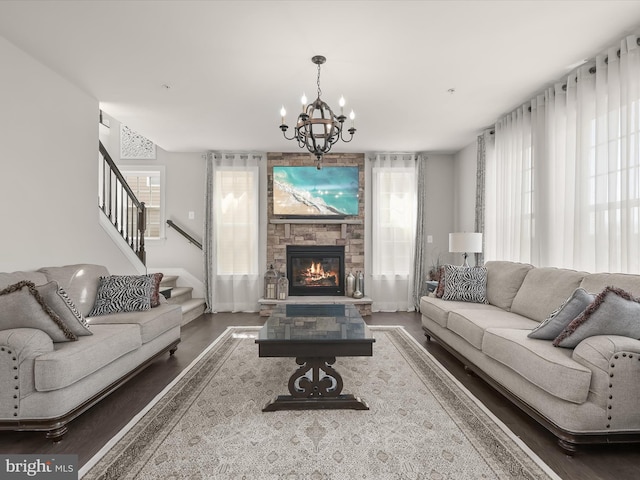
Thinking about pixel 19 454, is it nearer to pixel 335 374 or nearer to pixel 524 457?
pixel 335 374

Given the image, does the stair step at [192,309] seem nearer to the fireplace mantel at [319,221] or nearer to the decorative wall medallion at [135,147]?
the fireplace mantel at [319,221]

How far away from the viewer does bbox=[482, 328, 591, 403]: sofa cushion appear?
1.82 metres

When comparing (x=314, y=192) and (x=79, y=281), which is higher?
(x=314, y=192)

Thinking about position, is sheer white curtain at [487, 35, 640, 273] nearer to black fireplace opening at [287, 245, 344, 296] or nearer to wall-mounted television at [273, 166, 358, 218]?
wall-mounted television at [273, 166, 358, 218]

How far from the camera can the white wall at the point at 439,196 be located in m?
6.09

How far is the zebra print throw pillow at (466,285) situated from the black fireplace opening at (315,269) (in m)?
2.30

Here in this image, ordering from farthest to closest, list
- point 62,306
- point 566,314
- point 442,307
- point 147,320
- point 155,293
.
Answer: point 442,307, point 155,293, point 147,320, point 62,306, point 566,314

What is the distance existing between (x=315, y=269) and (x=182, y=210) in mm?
2535

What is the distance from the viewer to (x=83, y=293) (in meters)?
3.11

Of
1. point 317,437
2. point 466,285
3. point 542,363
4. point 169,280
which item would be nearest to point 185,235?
point 169,280

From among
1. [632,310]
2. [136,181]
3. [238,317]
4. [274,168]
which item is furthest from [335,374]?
[136,181]

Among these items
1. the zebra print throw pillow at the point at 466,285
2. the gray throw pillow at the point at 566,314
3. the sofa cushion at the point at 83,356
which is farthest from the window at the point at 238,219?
the gray throw pillow at the point at 566,314

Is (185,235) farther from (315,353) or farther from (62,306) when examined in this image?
(315,353)

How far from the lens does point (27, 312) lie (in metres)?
2.12
